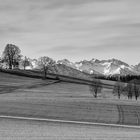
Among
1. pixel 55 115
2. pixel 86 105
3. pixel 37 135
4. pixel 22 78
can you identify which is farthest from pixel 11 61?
pixel 37 135

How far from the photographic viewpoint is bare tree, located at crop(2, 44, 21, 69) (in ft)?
422

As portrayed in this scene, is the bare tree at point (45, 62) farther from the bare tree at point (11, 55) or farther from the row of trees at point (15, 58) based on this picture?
the bare tree at point (11, 55)

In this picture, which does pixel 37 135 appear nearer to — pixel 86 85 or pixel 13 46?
pixel 86 85

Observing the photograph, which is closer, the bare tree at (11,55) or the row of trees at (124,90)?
the row of trees at (124,90)

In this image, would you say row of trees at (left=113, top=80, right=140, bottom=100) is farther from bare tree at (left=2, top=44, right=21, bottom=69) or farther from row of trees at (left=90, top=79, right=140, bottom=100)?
bare tree at (left=2, top=44, right=21, bottom=69)

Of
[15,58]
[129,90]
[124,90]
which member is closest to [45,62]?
[15,58]

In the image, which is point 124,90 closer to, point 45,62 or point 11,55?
point 45,62

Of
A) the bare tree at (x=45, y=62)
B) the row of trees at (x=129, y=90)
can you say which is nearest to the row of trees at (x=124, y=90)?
the row of trees at (x=129, y=90)

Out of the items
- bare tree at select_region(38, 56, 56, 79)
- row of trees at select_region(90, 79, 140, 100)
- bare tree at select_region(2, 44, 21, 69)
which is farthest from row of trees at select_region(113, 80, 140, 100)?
bare tree at select_region(2, 44, 21, 69)

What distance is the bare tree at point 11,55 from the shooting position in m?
129

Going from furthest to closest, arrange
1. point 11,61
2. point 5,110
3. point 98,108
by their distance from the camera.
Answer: point 11,61 → point 98,108 → point 5,110

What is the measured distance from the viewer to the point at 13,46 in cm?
13062

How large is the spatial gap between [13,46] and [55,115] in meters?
97.9

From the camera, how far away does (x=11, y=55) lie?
129m
